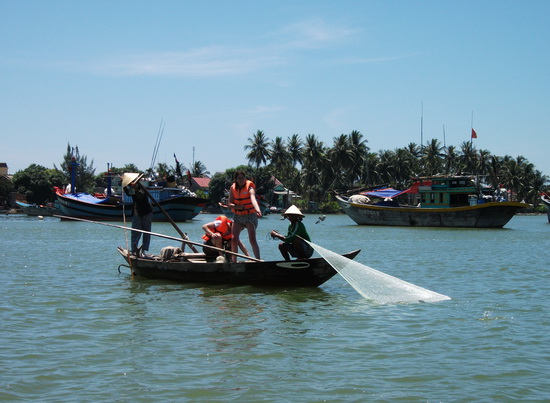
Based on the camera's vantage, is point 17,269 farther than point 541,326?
Yes

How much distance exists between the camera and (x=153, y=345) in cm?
843

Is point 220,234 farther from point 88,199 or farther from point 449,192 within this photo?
point 88,199

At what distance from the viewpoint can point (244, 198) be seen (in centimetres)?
1291

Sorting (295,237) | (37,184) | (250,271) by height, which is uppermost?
(37,184)

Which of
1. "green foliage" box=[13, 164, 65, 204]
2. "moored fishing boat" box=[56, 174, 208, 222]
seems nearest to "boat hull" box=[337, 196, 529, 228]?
"moored fishing boat" box=[56, 174, 208, 222]

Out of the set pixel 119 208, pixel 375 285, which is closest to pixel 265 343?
pixel 375 285

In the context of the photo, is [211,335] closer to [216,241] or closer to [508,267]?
[216,241]

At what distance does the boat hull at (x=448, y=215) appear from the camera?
48.1 metres

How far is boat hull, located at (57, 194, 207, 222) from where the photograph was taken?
5482 cm

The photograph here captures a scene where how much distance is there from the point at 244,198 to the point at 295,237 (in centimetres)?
128

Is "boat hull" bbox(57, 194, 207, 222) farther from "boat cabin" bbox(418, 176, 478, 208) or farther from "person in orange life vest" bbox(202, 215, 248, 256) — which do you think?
"person in orange life vest" bbox(202, 215, 248, 256)

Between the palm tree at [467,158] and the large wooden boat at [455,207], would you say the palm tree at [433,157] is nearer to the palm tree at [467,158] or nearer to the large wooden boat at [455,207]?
the palm tree at [467,158]

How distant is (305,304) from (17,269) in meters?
9.49

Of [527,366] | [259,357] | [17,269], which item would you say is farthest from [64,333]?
[17,269]
